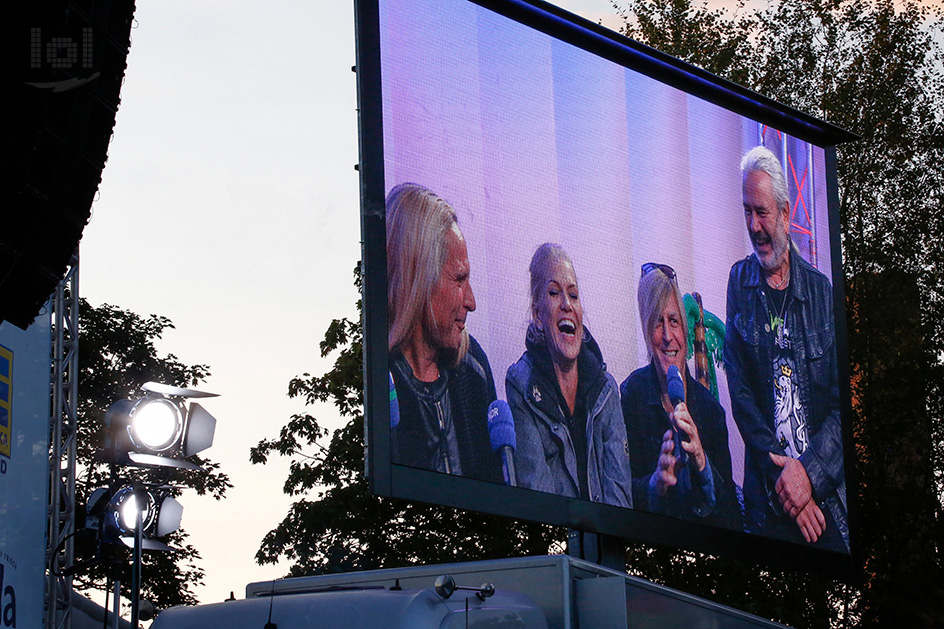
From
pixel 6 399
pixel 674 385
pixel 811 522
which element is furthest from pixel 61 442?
pixel 811 522

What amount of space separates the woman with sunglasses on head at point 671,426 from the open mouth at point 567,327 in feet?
1.87

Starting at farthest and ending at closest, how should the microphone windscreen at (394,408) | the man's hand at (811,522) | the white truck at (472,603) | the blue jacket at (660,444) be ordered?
the man's hand at (811,522) → the blue jacket at (660,444) → the microphone windscreen at (394,408) → the white truck at (472,603)

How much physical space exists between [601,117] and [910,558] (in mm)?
10057

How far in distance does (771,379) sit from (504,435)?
115 inches

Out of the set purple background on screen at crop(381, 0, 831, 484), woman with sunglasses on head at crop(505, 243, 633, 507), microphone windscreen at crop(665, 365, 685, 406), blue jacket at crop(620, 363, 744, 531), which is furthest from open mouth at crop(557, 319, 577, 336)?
microphone windscreen at crop(665, 365, 685, 406)

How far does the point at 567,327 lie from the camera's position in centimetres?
790

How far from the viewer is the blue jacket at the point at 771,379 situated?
904 centimetres

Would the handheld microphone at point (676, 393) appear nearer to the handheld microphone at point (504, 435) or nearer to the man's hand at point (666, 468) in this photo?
the man's hand at point (666, 468)

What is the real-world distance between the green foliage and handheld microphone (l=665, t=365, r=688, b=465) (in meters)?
8.42

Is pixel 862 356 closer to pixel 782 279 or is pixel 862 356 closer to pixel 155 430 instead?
pixel 782 279

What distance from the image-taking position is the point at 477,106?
7.72m

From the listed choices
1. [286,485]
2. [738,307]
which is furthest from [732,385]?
[286,485]

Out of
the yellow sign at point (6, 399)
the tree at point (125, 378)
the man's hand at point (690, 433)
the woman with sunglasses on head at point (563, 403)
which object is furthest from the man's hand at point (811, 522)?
the tree at point (125, 378)

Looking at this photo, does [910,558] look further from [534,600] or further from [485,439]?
[534,600]
